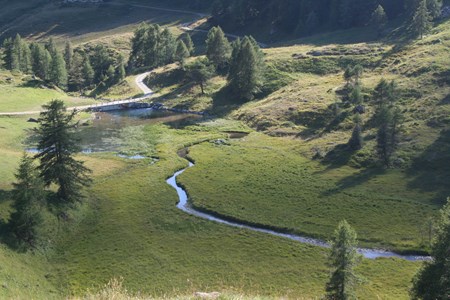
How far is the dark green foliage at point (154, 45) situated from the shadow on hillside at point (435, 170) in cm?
13187

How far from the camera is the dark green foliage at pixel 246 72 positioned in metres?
130

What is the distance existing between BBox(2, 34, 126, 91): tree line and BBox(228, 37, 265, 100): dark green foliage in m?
64.0

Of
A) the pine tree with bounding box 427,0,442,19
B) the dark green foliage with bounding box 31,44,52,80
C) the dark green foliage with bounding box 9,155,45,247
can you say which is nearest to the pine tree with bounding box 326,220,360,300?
the dark green foliage with bounding box 9,155,45,247

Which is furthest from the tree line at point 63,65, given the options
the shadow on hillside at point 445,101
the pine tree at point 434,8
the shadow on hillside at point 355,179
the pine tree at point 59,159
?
the pine tree at point 434,8

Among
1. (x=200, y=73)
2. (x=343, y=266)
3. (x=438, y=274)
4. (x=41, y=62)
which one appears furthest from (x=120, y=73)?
(x=438, y=274)

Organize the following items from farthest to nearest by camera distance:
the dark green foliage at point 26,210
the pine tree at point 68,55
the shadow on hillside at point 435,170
A: 1. the pine tree at point 68,55
2. the shadow on hillside at point 435,170
3. the dark green foliage at point 26,210

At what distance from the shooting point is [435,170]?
72875 millimetres

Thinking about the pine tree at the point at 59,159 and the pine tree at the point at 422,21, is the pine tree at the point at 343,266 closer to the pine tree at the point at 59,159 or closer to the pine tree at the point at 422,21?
the pine tree at the point at 59,159

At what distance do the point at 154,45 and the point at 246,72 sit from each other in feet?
227

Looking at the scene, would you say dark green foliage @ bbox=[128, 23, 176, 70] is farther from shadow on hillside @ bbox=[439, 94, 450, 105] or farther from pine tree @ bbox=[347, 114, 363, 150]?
shadow on hillside @ bbox=[439, 94, 450, 105]

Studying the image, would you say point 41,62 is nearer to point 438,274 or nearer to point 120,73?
point 120,73

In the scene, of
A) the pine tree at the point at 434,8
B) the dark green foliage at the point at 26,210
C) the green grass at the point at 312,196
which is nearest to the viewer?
the dark green foliage at the point at 26,210

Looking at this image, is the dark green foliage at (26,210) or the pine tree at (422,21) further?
the pine tree at (422,21)

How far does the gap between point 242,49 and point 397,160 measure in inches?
2737
